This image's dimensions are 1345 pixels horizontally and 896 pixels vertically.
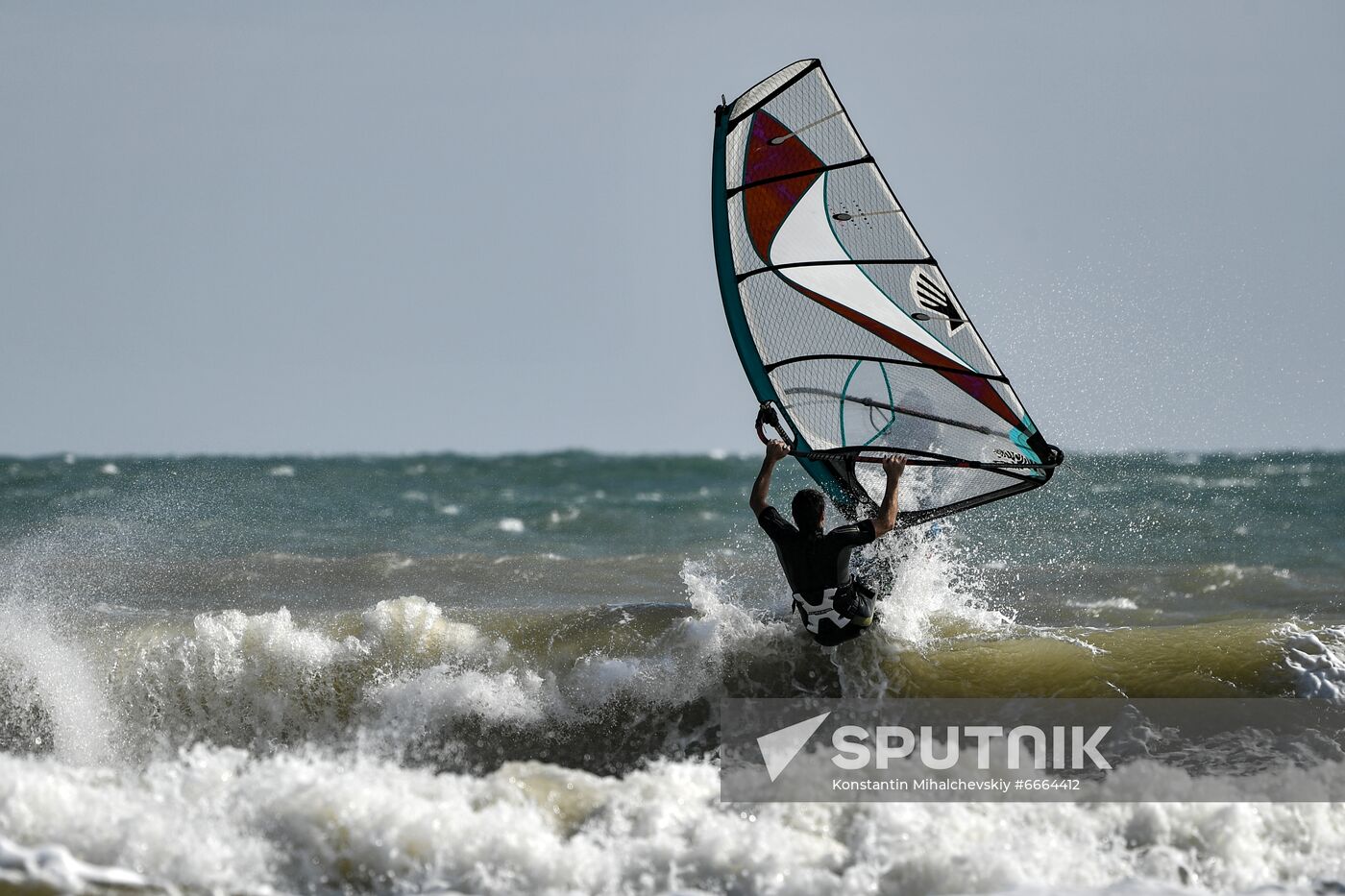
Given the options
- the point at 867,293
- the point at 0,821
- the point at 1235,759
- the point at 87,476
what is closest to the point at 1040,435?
the point at 867,293

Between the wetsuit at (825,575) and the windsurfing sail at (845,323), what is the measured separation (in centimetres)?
54

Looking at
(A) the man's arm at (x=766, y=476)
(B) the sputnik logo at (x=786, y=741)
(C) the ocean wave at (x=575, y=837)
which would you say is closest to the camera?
(C) the ocean wave at (x=575, y=837)

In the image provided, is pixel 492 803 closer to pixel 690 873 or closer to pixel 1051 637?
pixel 690 873

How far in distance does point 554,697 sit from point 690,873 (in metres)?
1.95

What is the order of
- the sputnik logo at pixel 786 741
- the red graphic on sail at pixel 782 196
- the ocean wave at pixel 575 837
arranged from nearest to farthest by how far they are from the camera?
the ocean wave at pixel 575 837, the sputnik logo at pixel 786 741, the red graphic on sail at pixel 782 196

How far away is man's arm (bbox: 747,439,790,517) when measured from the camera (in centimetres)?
556

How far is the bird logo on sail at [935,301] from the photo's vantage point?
18.9ft

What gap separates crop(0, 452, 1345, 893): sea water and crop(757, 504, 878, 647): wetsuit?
381mm

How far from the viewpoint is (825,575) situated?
5.51 meters

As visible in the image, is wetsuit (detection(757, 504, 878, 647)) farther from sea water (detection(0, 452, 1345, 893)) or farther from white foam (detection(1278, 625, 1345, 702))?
white foam (detection(1278, 625, 1345, 702))

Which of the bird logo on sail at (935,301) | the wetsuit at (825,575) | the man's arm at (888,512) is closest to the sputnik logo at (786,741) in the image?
the wetsuit at (825,575)

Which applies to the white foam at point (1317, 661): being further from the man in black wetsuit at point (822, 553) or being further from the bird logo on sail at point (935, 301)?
the bird logo on sail at point (935, 301)

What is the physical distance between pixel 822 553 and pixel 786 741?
2.69 ft

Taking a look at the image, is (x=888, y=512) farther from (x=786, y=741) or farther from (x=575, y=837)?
(x=575, y=837)
